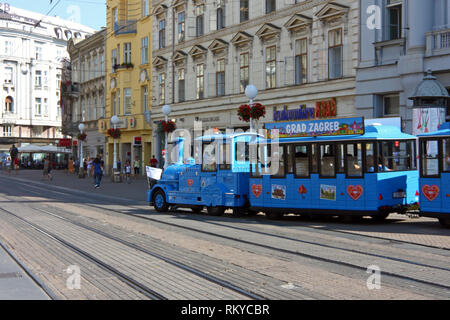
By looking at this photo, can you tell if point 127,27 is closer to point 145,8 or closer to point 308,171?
point 145,8

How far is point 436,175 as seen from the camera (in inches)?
532

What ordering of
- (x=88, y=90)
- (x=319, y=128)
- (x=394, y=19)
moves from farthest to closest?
1. (x=88, y=90)
2. (x=394, y=19)
3. (x=319, y=128)

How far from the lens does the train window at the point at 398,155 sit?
47.9 feet

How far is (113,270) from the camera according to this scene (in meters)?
8.59

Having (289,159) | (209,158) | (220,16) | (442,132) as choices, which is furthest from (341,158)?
(220,16)

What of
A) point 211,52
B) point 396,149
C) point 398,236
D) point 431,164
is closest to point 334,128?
point 396,149

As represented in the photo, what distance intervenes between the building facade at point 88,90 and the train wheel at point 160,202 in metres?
32.7

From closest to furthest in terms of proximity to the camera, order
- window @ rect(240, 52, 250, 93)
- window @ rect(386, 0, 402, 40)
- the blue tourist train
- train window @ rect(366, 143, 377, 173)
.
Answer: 1. train window @ rect(366, 143, 377, 173)
2. the blue tourist train
3. window @ rect(386, 0, 402, 40)
4. window @ rect(240, 52, 250, 93)

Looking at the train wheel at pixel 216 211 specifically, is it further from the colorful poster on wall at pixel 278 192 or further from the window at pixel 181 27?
the window at pixel 181 27

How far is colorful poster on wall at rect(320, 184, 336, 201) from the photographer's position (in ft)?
48.9

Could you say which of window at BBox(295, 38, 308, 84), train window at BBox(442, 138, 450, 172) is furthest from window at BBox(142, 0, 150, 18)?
train window at BBox(442, 138, 450, 172)

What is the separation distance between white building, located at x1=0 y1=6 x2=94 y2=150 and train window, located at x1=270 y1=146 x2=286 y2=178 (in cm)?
7502

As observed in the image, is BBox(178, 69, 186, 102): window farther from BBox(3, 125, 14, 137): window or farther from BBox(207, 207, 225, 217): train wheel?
BBox(3, 125, 14, 137): window

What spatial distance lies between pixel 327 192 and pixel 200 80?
22.0 meters
